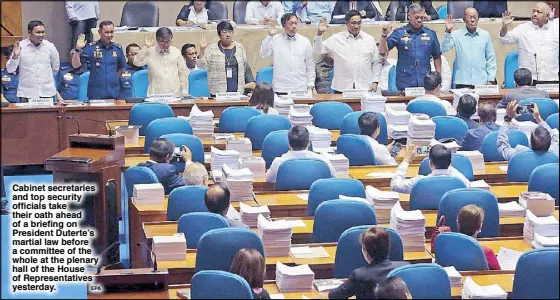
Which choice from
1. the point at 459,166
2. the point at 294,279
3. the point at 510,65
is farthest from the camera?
the point at 510,65

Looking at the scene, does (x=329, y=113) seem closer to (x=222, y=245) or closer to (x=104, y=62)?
(x=104, y=62)

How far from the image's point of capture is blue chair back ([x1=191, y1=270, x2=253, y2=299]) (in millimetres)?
5609

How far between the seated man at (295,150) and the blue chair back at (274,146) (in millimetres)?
718

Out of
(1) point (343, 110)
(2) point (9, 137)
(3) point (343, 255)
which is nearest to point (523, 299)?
(3) point (343, 255)

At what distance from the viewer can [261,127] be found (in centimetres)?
1041

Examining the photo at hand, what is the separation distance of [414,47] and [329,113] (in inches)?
68.2

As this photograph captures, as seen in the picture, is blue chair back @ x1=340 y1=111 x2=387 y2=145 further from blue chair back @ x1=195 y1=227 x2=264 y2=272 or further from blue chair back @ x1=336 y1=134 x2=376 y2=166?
blue chair back @ x1=195 y1=227 x2=264 y2=272

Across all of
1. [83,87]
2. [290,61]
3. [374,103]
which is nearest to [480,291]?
[374,103]

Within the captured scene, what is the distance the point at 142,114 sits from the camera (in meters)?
11.1

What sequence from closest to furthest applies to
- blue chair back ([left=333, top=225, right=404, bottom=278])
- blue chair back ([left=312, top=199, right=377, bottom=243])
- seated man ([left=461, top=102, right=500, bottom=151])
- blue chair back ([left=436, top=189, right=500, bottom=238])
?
blue chair back ([left=333, top=225, right=404, bottom=278])
blue chair back ([left=312, top=199, right=377, bottom=243])
blue chair back ([left=436, top=189, right=500, bottom=238])
seated man ([left=461, top=102, right=500, bottom=151])

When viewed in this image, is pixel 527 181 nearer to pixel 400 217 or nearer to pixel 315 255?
pixel 400 217

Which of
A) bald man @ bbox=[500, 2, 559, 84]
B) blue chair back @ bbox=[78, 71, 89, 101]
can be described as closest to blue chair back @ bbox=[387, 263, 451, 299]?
bald man @ bbox=[500, 2, 559, 84]

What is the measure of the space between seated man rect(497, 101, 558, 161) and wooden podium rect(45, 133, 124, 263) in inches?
130

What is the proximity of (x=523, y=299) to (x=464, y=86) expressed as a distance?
7.38 metres
